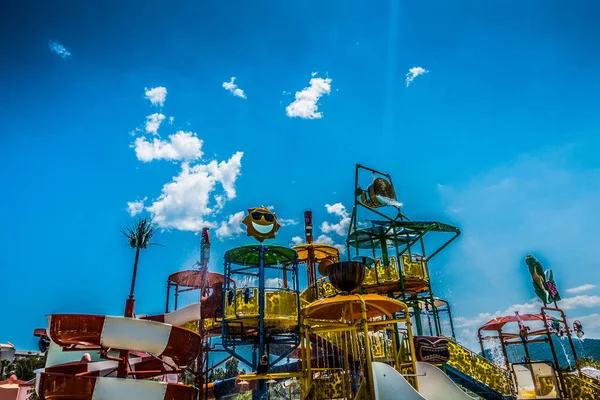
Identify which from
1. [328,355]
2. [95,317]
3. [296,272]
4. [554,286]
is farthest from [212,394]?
[554,286]

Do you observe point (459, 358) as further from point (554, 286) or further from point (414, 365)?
point (554, 286)

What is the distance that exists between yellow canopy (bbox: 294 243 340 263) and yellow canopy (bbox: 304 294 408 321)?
8.71 m

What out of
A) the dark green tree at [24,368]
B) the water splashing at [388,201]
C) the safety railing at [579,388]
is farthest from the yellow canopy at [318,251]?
the dark green tree at [24,368]

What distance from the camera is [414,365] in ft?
37.1

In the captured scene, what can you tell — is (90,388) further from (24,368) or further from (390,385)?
(24,368)

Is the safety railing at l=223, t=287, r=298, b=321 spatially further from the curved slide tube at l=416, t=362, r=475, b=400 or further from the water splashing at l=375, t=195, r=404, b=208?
the water splashing at l=375, t=195, r=404, b=208

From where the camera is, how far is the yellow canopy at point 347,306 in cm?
1130

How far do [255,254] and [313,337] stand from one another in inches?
149

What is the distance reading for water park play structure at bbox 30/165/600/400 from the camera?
30.5ft

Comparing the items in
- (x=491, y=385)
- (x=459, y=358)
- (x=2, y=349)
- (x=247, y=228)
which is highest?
(x=247, y=228)

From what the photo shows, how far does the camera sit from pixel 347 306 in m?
12.5

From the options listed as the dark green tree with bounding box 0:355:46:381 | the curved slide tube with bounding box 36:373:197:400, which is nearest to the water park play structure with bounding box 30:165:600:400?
the curved slide tube with bounding box 36:373:197:400

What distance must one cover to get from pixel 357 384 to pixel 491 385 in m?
8.41

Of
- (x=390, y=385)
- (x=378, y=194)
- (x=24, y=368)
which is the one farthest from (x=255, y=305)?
(x=24, y=368)
